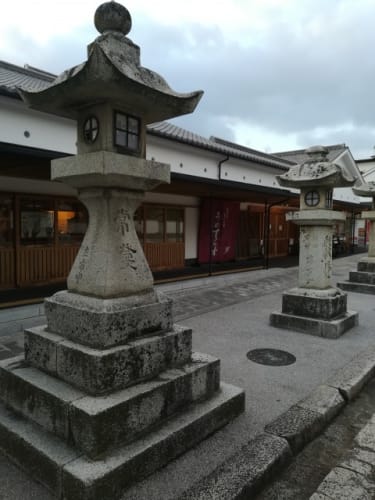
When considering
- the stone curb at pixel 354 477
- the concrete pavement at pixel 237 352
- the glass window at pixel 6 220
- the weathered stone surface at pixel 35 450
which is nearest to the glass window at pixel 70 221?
the glass window at pixel 6 220

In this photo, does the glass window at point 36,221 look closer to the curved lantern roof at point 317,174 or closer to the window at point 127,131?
the curved lantern roof at point 317,174

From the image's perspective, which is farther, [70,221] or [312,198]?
[70,221]

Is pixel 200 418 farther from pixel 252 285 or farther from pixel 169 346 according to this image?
pixel 252 285

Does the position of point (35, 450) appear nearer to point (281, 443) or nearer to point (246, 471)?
point (246, 471)

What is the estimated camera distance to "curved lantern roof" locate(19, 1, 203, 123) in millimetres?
2332

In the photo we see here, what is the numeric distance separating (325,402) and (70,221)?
27.9ft

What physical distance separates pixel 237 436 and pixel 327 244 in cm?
450

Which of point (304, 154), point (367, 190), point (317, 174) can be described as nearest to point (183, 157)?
point (317, 174)

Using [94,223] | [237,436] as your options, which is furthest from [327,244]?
[94,223]

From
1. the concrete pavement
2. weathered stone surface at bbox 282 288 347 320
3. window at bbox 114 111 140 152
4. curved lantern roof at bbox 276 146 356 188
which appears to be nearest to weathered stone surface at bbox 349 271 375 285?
the concrete pavement

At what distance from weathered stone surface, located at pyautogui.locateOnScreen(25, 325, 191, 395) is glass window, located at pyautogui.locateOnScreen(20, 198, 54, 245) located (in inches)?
263

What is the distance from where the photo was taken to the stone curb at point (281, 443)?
2326 mm

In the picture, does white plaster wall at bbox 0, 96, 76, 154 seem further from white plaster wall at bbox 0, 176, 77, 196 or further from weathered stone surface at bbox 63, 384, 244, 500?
weathered stone surface at bbox 63, 384, 244, 500

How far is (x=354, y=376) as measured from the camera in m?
4.19
